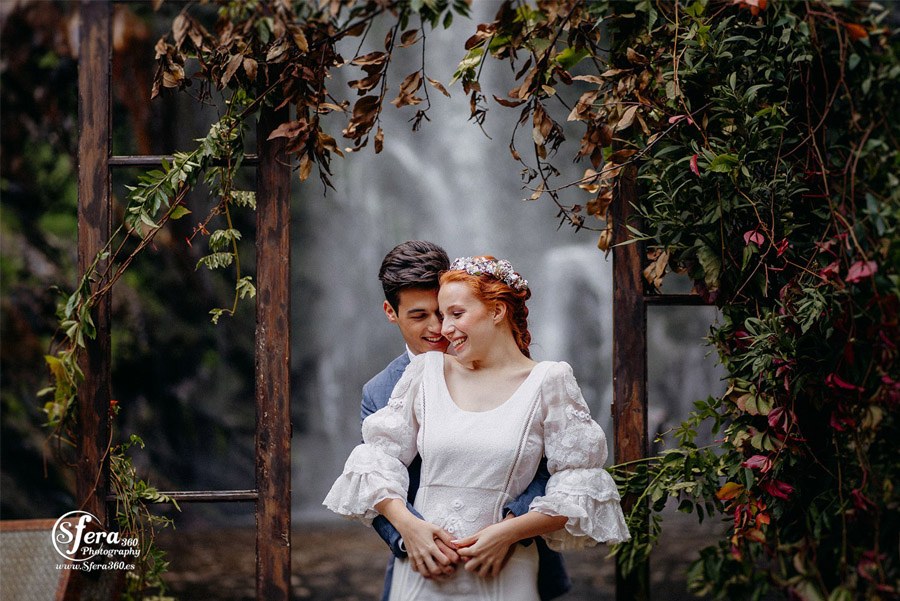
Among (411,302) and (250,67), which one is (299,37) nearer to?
(250,67)

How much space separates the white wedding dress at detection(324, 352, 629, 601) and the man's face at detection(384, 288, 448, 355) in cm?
35

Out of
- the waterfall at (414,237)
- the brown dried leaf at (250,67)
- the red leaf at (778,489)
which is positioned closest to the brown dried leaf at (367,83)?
the brown dried leaf at (250,67)

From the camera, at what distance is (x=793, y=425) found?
7.80ft

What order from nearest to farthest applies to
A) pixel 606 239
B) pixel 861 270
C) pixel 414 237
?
1. pixel 861 270
2. pixel 606 239
3. pixel 414 237

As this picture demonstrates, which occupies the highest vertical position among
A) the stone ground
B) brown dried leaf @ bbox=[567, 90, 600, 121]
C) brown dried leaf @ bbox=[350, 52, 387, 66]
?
brown dried leaf @ bbox=[350, 52, 387, 66]

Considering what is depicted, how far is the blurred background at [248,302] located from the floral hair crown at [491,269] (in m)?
4.97

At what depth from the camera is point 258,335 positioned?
291 centimetres

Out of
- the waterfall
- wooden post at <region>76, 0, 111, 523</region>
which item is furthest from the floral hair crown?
the waterfall

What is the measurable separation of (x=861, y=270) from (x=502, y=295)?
0.90 m

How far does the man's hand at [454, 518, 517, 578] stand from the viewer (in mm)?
2273

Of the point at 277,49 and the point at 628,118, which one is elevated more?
the point at 277,49

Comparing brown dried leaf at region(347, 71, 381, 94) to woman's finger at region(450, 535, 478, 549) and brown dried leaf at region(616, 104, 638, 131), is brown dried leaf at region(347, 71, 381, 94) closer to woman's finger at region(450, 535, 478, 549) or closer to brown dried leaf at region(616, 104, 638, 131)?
brown dried leaf at region(616, 104, 638, 131)

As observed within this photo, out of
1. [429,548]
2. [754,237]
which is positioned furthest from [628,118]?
[429,548]

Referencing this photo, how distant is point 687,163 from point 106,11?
1959 millimetres
